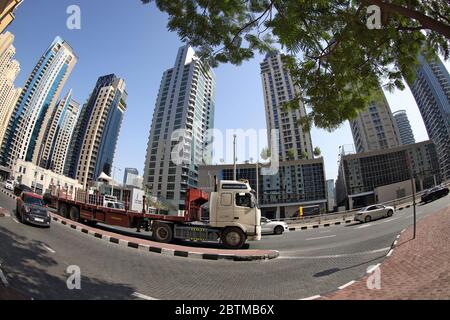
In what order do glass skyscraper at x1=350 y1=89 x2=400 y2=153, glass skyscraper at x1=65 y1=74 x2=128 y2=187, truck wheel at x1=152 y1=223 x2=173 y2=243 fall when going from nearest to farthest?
truck wheel at x1=152 y1=223 x2=173 y2=243 → glass skyscraper at x1=350 y1=89 x2=400 y2=153 → glass skyscraper at x1=65 y1=74 x2=128 y2=187

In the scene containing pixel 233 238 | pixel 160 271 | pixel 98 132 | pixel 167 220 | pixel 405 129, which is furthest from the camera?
pixel 405 129

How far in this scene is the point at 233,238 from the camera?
38.4ft

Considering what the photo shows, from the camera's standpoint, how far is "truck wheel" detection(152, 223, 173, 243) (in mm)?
12328

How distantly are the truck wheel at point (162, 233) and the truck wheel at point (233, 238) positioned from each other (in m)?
2.79

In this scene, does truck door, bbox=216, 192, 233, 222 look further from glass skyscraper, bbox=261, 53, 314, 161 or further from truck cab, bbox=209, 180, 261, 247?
glass skyscraper, bbox=261, 53, 314, 161

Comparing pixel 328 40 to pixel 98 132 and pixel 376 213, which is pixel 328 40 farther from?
pixel 98 132

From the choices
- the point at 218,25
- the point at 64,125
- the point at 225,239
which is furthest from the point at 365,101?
the point at 64,125

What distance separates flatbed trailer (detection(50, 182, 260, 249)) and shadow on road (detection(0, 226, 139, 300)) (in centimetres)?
587

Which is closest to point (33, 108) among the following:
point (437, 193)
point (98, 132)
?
point (98, 132)

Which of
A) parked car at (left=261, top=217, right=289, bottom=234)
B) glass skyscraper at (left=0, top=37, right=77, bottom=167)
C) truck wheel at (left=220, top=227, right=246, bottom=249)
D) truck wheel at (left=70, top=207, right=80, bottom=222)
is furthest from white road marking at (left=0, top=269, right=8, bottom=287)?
glass skyscraper at (left=0, top=37, right=77, bottom=167)

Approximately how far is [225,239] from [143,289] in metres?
6.68

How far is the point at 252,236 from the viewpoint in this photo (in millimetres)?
11914

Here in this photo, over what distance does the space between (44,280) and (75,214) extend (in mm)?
12831
